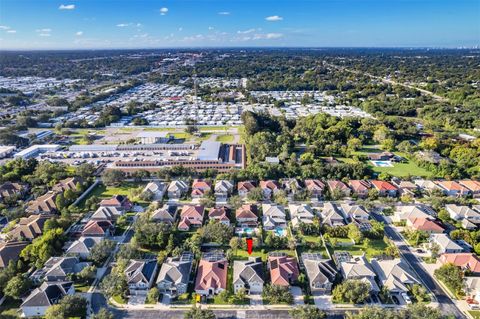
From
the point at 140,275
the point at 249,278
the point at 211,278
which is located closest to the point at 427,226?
the point at 249,278

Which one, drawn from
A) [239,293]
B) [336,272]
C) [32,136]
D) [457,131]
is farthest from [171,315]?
[457,131]

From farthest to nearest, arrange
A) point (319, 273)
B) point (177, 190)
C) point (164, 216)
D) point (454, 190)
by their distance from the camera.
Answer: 1. point (177, 190)
2. point (454, 190)
3. point (164, 216)
4. point (319, 273)

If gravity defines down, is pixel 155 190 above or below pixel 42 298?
above

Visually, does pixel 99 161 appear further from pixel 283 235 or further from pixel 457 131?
pixel 457 131

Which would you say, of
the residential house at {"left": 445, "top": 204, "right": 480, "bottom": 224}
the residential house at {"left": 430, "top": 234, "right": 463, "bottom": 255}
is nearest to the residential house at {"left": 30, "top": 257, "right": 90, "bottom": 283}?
the residential house at {"left": 430, "top": 234, "right": 463, "bottom": 255}

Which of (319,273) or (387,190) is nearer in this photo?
(319,273)

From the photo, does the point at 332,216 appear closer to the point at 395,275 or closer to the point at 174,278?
the point at 395,275

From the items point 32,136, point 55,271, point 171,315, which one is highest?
point 32,136

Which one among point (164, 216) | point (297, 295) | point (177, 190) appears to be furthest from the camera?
point (177, 190)

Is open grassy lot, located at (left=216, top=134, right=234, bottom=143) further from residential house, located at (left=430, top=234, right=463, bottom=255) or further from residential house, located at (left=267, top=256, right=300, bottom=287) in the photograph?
residential house, located at (left=430, top=234, right=463, bottom=255)
